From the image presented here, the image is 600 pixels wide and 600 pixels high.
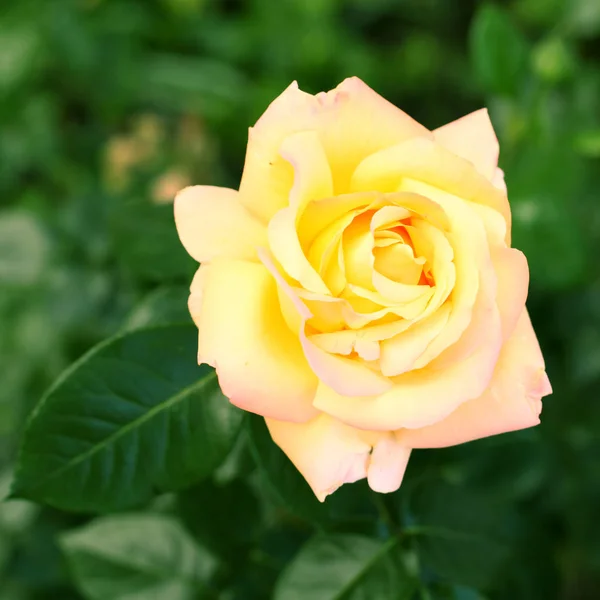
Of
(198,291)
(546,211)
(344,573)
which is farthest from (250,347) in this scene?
(546,211)

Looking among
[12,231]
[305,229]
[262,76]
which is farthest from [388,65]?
[305,229]

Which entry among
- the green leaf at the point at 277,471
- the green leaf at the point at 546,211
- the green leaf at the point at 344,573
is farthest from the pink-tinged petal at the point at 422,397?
the green leaf at the point at 546,211

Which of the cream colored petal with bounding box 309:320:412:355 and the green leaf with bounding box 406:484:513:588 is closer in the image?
the cream colored petal with bounding box 309:320:412:355

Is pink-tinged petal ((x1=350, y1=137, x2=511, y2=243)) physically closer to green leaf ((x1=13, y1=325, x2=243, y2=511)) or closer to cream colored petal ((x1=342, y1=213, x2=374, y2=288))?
cream colored petal ((x1=342, y1=213, x2=374, y2=288))

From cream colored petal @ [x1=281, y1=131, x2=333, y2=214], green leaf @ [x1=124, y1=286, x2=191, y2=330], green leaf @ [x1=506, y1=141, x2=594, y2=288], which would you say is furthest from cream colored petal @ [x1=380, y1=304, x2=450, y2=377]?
green leaf @ [x1=506, y1=141, x2=594, y2=288]

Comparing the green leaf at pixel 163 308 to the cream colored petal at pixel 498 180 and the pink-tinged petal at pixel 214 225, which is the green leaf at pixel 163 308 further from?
the cream colored petal at pixel 498 180

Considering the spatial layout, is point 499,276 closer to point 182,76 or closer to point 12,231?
point 12,231

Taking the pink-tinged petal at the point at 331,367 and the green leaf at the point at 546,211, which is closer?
the pink-tinged petal at the point at 331,367
